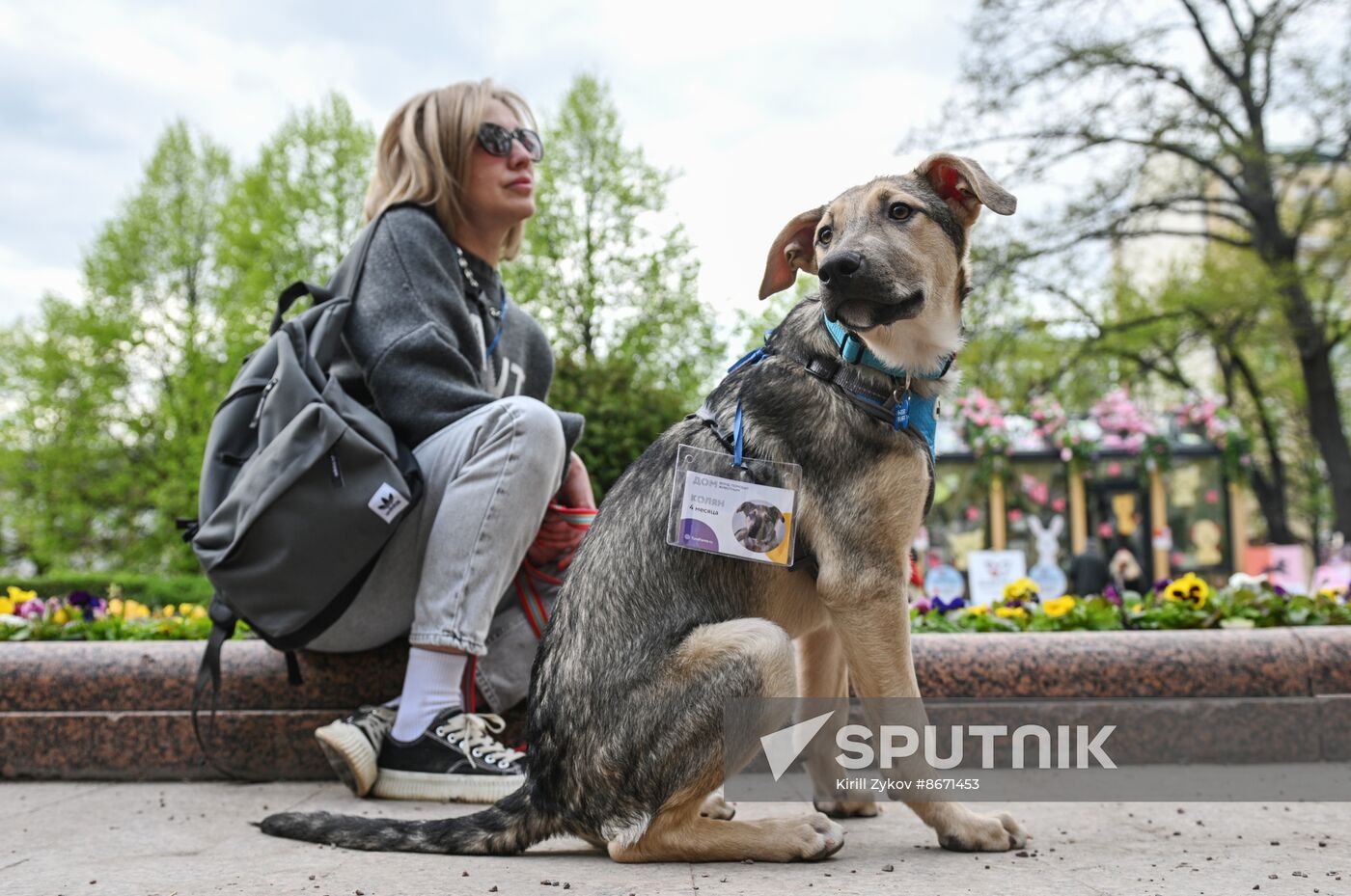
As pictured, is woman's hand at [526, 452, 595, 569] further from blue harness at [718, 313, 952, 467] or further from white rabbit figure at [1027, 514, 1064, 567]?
white rabbit figure at [1027, 514, 1064, 567]

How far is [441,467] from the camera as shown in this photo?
3.71 m

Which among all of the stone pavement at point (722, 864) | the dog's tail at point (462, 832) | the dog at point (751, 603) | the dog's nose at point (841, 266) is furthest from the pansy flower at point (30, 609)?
the dog's nose at point (841, 266)

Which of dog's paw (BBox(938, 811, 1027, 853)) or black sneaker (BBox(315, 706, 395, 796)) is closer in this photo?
dog's paw (BBox(938, 811, 1027, 853))

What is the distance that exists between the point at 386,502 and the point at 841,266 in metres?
1.73

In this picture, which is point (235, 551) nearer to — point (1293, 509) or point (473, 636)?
point (473, 636)

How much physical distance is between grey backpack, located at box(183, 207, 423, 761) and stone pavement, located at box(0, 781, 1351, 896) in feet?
2.37

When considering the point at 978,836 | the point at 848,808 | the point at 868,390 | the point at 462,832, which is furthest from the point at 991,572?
the point at 462,832

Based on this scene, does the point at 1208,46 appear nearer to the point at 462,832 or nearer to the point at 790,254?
the point at 790,254

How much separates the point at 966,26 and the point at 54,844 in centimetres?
2115

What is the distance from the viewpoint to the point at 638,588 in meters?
2.78

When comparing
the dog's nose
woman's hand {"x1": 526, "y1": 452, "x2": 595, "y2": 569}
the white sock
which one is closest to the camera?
the dog's nose

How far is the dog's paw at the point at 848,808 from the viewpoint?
11.2 ft

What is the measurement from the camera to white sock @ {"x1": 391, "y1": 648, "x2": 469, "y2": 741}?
11.8 ft

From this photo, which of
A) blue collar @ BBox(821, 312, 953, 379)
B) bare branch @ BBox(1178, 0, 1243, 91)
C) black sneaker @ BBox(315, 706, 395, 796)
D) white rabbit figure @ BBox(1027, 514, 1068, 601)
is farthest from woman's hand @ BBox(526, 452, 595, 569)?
bare branch @ BBox(1178, 0, 1243, 91)
